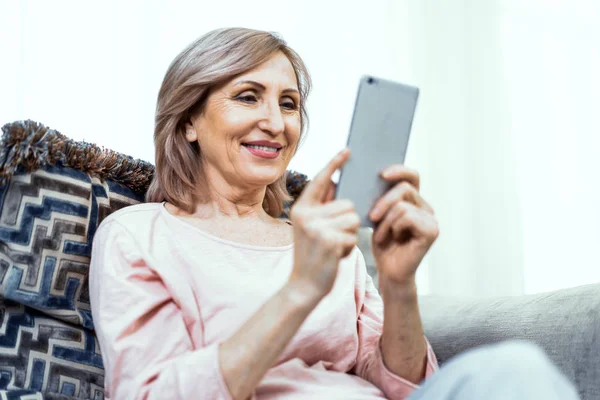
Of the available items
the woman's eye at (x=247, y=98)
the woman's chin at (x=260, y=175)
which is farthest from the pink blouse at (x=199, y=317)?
the woman's eye at (x=247, y=98)

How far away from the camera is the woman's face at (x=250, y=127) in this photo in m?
1.27

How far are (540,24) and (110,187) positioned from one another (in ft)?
5.21

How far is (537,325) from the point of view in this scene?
125cm

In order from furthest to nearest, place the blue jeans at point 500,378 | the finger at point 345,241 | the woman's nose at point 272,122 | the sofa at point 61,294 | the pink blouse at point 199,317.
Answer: the woman's nose at point 272,122 → the sofa at point 61,294 → the pink blouse at point 199,317 → the finger at point 345,241 → the blue jeans at point 500,378

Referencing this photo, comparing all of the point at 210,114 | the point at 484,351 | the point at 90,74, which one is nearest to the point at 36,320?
the point at 210,114

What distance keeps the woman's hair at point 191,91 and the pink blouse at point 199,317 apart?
75 millimetres

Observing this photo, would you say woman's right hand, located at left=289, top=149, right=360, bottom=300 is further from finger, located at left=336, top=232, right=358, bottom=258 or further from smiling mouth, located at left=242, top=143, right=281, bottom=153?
smiling mouth, located at left=242, top=143, right=281, bottom=153

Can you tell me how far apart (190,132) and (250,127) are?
0.15 m

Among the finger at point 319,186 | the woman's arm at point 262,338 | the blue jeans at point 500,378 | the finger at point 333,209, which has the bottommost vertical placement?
the woman's arm at point 262,338

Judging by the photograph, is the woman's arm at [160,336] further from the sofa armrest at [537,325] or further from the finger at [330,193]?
the sofa armrest at [537,325]

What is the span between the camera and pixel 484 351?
2.60ft

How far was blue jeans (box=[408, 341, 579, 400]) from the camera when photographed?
756mm

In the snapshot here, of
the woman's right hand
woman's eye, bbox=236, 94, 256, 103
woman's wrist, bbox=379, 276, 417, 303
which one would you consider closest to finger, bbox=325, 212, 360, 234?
the woman's right hand

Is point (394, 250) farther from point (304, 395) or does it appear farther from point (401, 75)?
point (401, 75)
